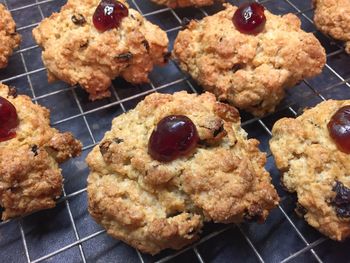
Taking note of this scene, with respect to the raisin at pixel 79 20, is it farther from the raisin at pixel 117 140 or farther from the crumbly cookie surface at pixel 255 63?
the raisin at pixel 117 140

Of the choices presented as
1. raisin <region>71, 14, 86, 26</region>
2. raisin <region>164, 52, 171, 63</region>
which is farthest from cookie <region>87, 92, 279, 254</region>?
raisin <region>71, 14, 86, 26</region>

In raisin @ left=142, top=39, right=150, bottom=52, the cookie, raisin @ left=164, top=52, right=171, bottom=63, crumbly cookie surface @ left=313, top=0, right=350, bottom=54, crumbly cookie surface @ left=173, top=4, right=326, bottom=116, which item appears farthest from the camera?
crumbly cookie surface @ left=313, top=0, right=350, bottom=54

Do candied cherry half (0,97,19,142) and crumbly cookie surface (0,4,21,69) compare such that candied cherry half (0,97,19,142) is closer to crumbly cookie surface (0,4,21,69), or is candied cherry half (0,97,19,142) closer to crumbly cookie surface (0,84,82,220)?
crumbly cookie surface (0,84,82,220)

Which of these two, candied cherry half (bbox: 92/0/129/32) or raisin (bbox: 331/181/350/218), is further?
candied cherry half (bbox: 92/0/129/32)

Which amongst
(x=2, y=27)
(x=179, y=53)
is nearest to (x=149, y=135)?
(x=179, y=53)

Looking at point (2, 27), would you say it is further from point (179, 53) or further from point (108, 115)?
point (179, 53)

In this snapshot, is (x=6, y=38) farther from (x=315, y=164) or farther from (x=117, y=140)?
(x=315, y=164)
